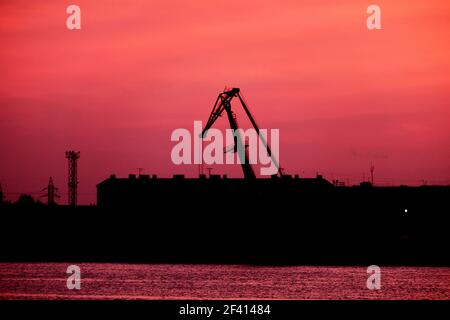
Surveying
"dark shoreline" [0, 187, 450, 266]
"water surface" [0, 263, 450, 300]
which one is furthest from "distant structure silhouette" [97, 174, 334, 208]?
"water surface" [0, 263, 450, 300]

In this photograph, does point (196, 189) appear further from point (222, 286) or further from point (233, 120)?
point (222, 286)

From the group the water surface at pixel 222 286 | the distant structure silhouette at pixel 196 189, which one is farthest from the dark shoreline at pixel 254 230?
the water surface at pixel 222 286

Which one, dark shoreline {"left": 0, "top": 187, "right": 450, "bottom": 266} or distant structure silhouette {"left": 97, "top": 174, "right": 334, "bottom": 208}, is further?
distant structure silhouette {"left": 97, "top": 174, "right": 334, "bottom": 208}

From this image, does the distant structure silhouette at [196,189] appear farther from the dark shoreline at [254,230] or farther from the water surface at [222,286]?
the water surface at [222,286]

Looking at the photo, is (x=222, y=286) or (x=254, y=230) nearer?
(x=222, y=286)

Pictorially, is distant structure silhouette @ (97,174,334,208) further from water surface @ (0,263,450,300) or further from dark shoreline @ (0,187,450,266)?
water surface @ (0,263,450,300)

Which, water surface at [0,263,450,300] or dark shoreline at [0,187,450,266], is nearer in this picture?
water surface at [0,263,450,300]

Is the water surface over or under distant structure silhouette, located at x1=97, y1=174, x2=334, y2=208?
under

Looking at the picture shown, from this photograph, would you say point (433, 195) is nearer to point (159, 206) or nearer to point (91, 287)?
point (159, 206)

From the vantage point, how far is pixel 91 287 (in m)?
53.6

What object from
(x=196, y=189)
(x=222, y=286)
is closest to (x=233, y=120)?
(x=196, y=189)

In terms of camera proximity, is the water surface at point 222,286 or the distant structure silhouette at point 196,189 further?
the distant structure silhouette at point 196,189
